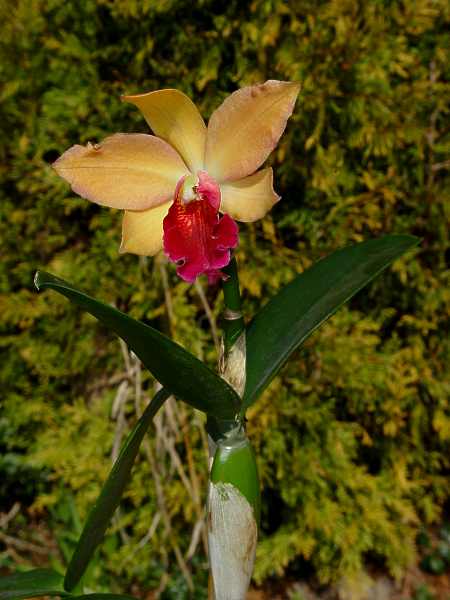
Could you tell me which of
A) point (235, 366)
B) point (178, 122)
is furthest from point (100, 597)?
point (178, 122)

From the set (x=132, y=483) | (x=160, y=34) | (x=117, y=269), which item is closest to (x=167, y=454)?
(x=132, y=483)

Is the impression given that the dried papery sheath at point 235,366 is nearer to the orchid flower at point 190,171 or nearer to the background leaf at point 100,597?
the orchid flower at point 190,171

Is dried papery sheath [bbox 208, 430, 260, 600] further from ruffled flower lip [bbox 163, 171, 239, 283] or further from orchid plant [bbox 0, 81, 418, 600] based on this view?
ruffled flower lip [bbox 163, 171, 239, 283]

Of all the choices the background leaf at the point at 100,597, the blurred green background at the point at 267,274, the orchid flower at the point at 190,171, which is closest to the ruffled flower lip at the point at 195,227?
the orchid flower at the point at 190,171

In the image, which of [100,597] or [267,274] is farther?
[267,274]

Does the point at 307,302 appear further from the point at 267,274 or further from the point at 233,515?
the point at 267,274

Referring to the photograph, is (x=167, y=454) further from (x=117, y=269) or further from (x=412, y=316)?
(x=412, y=316)
